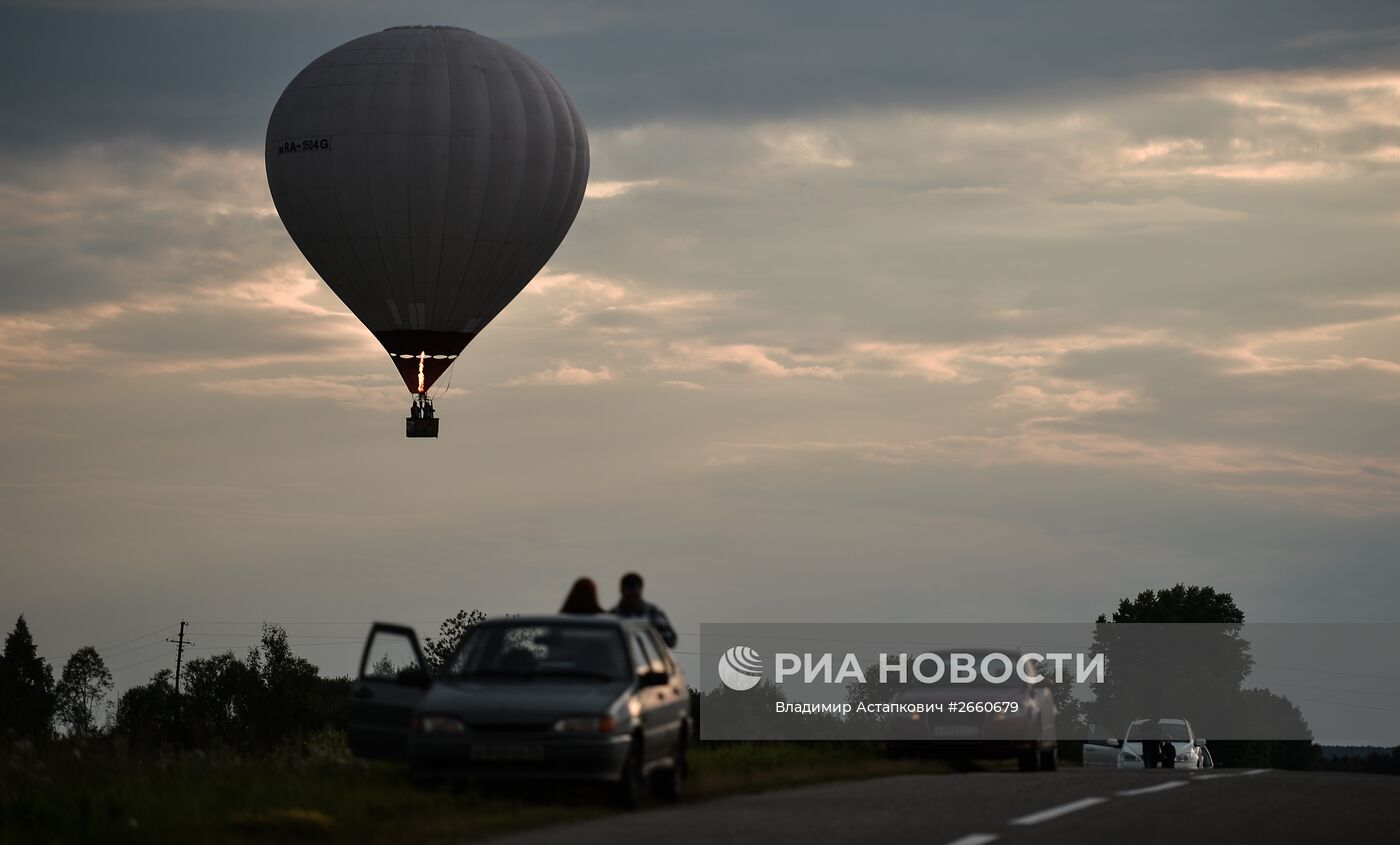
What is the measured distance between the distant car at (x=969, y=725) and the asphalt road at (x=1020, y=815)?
171 inches

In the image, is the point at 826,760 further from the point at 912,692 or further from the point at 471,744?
the point at 471,744

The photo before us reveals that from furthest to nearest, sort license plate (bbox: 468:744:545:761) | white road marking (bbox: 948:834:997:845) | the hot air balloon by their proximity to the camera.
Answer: the hot air balloon → license plate (bbox: 468:744:545:761) → white road marking (bbox: 948:834:997:845)

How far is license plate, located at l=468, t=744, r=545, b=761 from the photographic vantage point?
53.0 ft

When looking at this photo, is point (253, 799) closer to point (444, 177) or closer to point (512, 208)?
point (444, 177)

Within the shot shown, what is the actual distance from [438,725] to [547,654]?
1.46 meters

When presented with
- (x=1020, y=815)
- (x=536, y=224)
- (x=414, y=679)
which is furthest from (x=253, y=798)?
(x=536, y=224)

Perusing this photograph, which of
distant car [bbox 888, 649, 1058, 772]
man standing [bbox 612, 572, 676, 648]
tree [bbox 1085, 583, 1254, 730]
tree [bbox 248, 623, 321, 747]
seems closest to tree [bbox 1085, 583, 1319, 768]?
tree [bbox 1085, 583, 1254, 730]

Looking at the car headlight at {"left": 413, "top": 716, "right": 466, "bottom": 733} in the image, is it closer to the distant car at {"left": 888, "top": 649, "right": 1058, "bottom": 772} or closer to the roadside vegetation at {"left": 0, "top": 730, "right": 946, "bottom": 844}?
the roadside vegetation at {"left": 0, "top": 730, "right": 946, "bottom": 844}

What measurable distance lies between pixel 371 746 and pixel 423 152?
35694 mm

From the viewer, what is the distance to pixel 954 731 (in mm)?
26391

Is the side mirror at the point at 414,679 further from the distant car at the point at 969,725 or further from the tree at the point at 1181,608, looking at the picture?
the tree at the point at 1181,608

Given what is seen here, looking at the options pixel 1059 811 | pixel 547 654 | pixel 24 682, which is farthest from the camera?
pixel 24 682

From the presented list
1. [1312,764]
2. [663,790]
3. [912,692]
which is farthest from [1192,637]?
[663,790]

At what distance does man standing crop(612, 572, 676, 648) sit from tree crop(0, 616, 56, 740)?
12633cm
